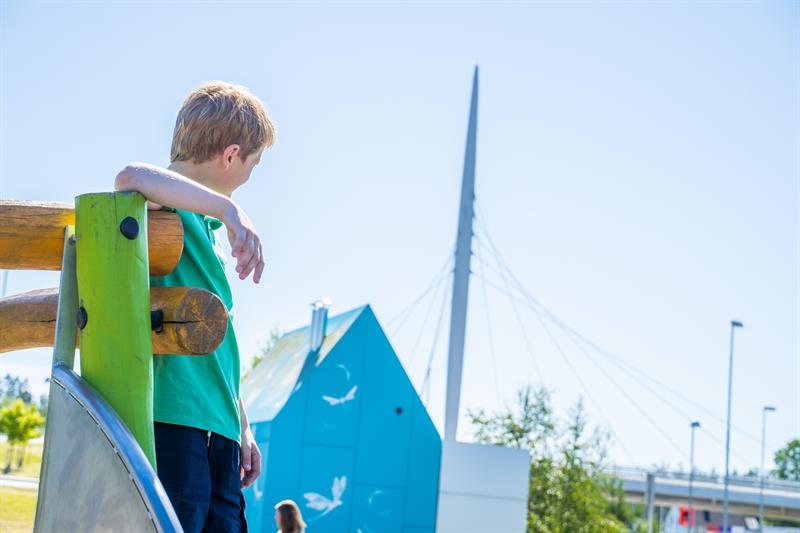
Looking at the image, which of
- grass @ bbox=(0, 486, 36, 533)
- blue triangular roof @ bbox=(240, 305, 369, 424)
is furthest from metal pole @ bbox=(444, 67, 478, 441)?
grass @ bbox=(0, 486, 36, 533)

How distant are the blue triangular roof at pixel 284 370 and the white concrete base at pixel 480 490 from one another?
2714 mm

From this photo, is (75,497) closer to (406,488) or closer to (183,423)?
(183,423)

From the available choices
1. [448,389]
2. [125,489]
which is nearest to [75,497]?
[125,489]

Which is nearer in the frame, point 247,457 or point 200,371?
point 200,371

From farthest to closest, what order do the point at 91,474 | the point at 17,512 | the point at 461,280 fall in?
the point at 461,280, the point at 17,512, the point at 91,474

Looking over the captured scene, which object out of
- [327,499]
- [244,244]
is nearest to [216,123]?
[244,244]

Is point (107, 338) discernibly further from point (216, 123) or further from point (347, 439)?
point (347, 439)

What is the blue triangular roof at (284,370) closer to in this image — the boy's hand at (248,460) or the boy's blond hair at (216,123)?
the boy's hand at (248,460)

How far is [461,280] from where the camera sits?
910 inches

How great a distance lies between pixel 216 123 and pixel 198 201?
0.37 m

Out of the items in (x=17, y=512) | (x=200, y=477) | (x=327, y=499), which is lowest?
(x=17, y=512)

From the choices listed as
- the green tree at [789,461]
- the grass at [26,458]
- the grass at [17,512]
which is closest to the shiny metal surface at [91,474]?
the grass at [17,512]

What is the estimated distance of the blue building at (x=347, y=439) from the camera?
14664 millimetres

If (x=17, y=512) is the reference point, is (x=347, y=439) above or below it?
above
